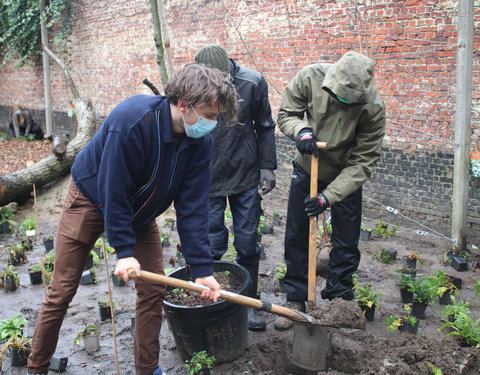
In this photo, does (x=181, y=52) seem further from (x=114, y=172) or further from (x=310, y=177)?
(x=114, y=172)

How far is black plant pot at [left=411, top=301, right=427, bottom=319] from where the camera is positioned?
12.9 ft

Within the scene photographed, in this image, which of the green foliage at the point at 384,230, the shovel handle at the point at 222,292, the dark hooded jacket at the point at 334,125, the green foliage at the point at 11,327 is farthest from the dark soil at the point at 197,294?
the green foliage at the point at 384,230

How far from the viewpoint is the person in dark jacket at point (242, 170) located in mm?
3715

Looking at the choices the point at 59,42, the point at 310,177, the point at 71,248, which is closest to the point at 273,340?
the point at 310,177

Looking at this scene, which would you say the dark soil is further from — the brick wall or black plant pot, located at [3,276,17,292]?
the brick wall

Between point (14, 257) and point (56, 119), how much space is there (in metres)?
9.14

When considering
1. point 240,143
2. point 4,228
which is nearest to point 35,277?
point 4,228

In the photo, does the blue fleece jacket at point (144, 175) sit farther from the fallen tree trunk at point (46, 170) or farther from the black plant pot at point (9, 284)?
the fallen tree trunk at point (46, 170)

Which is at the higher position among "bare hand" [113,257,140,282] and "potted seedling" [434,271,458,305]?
"bare hand" [113,257,140,282]

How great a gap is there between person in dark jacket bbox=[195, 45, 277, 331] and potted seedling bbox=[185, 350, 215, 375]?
0.80 m

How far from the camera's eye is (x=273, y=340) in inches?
140

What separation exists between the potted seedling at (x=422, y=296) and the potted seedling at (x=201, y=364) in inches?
77.1

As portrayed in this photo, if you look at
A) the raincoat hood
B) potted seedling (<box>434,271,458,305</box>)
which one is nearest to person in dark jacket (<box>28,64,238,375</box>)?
the raincoat hood

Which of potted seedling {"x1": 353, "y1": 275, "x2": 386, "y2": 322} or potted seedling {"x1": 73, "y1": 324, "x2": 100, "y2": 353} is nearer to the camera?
potted seedling {"x1": 73, "y1": 324, "x2": 100, "y2": 353}
